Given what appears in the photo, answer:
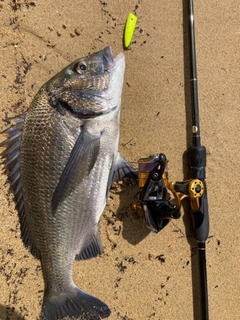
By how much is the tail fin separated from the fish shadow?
272 mm

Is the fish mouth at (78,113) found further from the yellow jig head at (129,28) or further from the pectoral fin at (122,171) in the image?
the yellow jig head at (129,28)

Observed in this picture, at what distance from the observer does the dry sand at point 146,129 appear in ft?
6.29

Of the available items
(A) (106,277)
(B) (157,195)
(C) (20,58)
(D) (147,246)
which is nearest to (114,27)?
(C) (20,58)

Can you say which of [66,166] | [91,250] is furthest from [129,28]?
[91,250]

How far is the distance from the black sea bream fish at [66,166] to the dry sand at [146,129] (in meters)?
0.23

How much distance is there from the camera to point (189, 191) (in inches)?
72.4

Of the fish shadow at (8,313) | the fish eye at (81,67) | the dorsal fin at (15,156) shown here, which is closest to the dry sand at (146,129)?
the fish shadow at (8,313)

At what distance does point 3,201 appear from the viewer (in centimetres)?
188

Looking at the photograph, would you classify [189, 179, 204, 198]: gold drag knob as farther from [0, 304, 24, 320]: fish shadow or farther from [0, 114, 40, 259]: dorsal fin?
[0, 304, 24, 320]: fish shadow

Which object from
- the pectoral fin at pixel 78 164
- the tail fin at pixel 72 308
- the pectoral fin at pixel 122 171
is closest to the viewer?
the pectoral fin at pixel 78 164

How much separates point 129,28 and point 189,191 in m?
1.03

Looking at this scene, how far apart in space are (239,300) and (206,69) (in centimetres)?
149

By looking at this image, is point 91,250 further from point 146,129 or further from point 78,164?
point 146,129

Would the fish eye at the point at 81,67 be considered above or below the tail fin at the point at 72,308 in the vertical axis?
above
